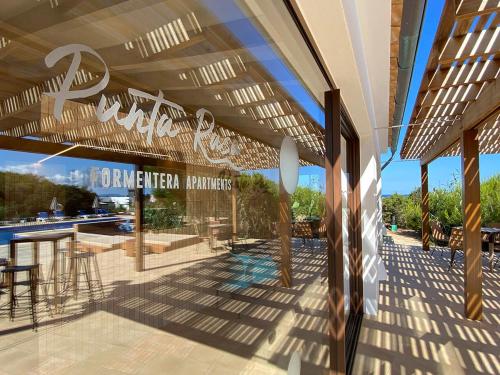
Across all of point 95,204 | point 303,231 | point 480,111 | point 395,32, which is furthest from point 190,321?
point 480,111

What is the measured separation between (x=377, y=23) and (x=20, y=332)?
1904 mm

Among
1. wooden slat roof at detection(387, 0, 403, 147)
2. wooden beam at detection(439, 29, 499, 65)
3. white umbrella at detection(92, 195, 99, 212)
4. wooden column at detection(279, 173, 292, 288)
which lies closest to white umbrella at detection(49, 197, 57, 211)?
white umbrella at detection(92, 195, 99, 212)

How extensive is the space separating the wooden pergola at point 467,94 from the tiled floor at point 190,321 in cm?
160

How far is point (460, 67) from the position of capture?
2.42 metres

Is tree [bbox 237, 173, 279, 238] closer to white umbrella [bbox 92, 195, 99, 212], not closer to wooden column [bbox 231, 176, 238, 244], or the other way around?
wooden column [bbox 231, 176, 238, 244]

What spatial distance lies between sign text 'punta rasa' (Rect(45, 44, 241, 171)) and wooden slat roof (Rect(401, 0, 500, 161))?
54.5 inches

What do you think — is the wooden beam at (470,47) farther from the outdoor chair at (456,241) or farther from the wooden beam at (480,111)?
the outdoor chair at (456,241)

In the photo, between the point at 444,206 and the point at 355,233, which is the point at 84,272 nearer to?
the point at 355,233

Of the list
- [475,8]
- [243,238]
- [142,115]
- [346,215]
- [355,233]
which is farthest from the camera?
[355,233]

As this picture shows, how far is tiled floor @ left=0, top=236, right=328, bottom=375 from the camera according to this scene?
42.5 inches

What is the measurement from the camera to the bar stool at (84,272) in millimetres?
990

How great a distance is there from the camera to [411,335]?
2.67 meters

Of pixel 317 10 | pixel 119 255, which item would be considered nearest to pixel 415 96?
pixel 317 10

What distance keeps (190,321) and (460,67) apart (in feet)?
8.79
